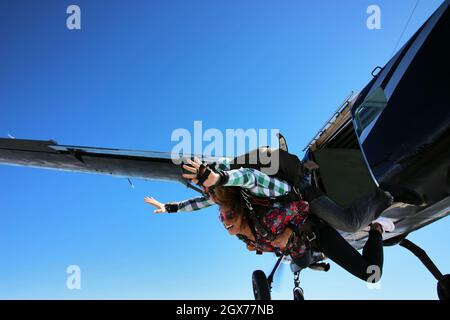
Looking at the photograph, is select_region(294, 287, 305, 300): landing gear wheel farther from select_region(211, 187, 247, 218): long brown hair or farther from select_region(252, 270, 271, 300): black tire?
select_region(211, 187, 247, 218): long brown hair

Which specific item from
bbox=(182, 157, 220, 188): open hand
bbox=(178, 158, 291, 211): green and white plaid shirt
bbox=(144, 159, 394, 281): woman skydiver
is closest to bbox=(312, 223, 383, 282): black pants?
bbox=(144, 159, 394, 281): woman skydiver

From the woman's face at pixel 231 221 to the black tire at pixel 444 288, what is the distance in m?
3.92

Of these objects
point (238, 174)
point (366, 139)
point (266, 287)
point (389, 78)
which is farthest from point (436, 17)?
point (266, 287)

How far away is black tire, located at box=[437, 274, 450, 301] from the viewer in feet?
18.7

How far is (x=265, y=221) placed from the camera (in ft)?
14.2

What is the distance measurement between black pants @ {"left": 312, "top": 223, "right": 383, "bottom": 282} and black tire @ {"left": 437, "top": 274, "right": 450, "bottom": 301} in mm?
2137

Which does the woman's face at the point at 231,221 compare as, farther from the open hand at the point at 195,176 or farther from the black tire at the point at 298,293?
the black tire at the point at 298,293

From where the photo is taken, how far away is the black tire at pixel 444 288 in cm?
571

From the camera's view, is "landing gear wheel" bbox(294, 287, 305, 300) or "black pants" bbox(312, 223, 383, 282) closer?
"black pants" bbox(312, 223, 383, 282)

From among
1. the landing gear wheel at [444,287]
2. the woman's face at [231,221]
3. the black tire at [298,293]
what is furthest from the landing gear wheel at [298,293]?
the woman's face at [231,221]

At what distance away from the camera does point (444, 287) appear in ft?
19.0

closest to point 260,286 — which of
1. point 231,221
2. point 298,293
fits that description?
point 231,221
